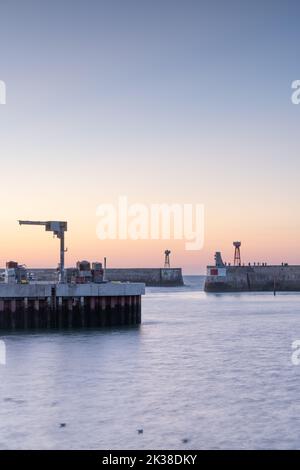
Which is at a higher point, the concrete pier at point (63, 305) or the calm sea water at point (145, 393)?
the concrete pier at point (63, 305)

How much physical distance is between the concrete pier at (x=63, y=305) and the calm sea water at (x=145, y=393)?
298 centimetres

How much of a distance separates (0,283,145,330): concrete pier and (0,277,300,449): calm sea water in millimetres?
2980

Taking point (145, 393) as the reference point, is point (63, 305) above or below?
above

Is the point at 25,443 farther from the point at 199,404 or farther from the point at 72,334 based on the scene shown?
the point at 72,334

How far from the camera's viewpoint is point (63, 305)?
61.6 m

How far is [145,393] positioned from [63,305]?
2927 cm

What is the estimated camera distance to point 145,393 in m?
33.4

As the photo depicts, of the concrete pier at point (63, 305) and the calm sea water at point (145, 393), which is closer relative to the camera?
the calm sea water at point (145, 393)

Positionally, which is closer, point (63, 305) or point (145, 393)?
point (145, 393)

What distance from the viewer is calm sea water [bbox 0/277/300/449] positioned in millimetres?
25344

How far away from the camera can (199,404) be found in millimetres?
30953

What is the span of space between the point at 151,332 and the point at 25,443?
42.0 metres

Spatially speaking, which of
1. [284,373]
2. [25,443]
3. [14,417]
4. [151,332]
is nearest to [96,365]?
[284,373]

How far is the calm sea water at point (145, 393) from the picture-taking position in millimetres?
25344
